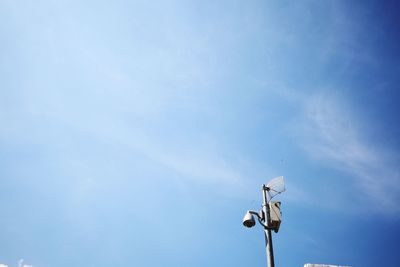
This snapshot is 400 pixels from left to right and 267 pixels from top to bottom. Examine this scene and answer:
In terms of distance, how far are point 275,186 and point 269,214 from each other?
0.93 m

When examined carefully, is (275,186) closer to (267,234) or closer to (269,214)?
(269,214)

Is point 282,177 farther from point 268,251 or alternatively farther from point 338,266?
point 338,266

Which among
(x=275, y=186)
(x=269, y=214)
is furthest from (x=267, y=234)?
(x=275, y=186)

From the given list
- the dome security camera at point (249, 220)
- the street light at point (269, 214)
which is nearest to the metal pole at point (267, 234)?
the street light at point (269, 214)

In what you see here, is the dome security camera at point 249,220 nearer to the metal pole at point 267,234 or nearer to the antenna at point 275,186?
the metal pole at point 267,234

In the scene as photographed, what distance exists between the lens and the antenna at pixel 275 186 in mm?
8047

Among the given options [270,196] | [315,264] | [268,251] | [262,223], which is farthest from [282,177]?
[315,264]

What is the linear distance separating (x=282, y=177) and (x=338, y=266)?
347cm

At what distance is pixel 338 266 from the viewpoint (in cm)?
855

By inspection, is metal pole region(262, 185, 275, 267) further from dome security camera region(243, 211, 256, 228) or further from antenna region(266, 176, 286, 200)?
dome security camera region(243, 211, 256, 228)

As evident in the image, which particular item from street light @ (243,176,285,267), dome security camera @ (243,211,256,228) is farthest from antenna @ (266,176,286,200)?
dome security camera @ (243,211,256,228)

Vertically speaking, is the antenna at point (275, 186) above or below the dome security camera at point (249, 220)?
above

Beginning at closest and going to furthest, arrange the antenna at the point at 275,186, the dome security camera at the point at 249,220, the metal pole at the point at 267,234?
the metal pole at the point at 267,234, the dome security camera at the point at 249,220, the antenna at the point at 275,186

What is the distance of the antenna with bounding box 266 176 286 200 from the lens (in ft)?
26.4
